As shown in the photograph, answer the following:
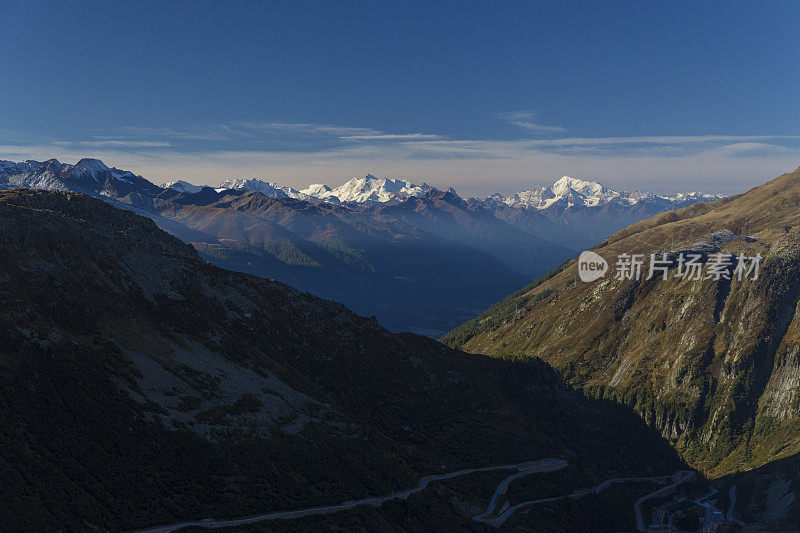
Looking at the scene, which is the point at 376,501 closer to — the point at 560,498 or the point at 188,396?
the point at 188,396

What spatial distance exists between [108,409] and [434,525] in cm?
7259

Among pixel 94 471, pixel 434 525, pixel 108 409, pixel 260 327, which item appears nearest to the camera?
pixel 94 471

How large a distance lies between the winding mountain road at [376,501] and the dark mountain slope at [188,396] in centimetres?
208

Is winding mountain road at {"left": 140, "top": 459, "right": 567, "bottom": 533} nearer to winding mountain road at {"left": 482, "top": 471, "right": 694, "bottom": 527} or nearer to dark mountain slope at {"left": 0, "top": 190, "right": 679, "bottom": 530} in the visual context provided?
dark mountain slope at {"left": 0, "top": 190, "right": 679, "bottom": 530}

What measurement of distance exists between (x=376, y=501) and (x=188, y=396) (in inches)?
1894

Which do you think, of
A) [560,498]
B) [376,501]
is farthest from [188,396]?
[560,498]

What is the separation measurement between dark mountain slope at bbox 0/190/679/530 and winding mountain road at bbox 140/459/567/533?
2.08m

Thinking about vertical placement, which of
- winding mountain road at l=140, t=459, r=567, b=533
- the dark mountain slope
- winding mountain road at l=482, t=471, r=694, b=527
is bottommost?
winding mountain road at l=482, t=471, r=694, b=527

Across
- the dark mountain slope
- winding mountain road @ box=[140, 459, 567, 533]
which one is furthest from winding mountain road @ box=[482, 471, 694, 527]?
the dark mountain slope

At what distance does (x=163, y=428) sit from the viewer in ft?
326

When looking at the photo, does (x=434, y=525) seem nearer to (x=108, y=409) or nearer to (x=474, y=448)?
(x=474, y=448)

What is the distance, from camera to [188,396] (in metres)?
113

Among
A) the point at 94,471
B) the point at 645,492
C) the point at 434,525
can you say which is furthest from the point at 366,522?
the point at 645,492

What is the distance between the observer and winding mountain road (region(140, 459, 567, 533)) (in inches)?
3325
